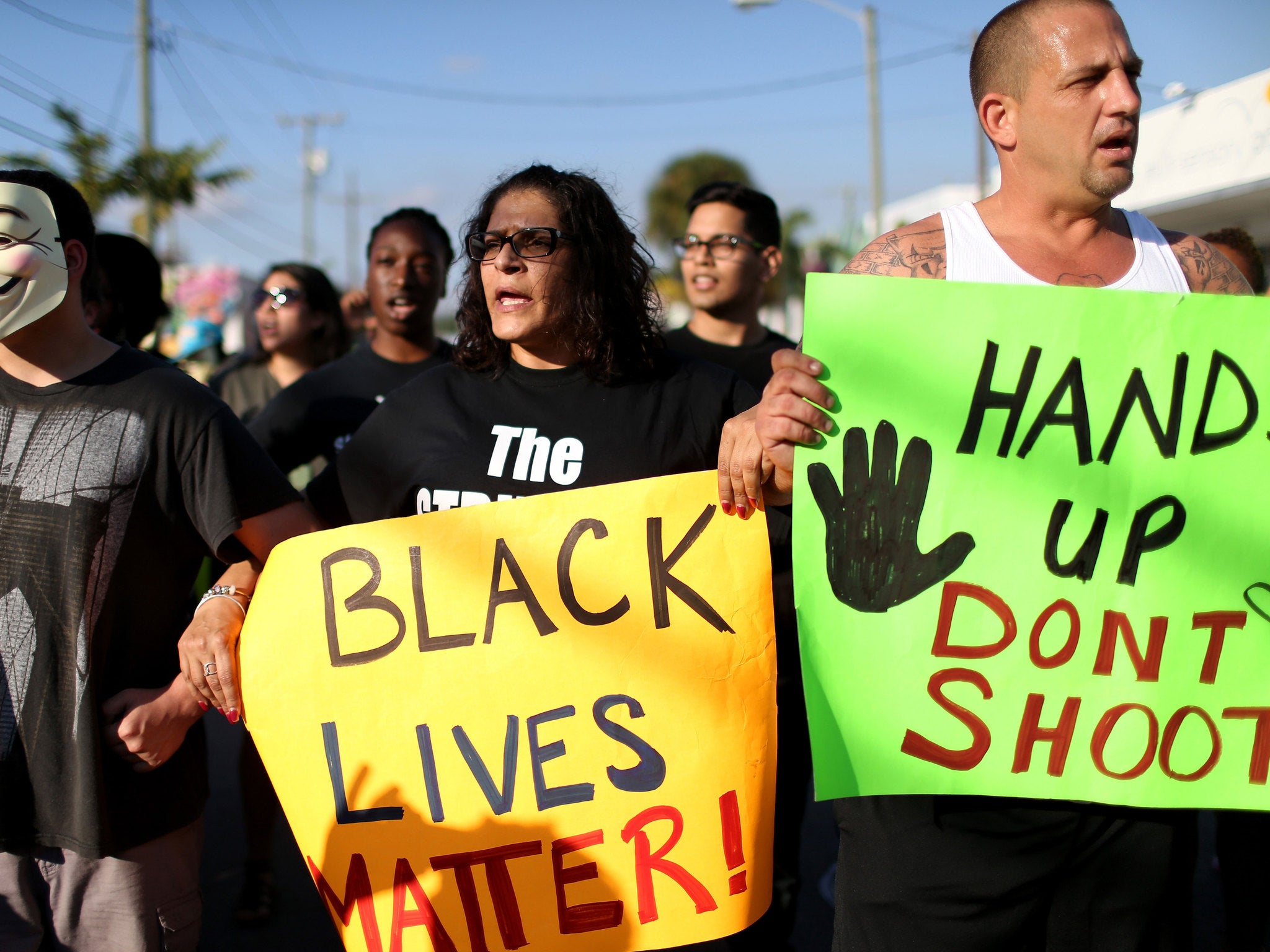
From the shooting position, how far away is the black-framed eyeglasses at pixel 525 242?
2303 mm

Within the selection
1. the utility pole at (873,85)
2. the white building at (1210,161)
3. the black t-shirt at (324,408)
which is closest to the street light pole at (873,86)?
the utility pole at (873,85)

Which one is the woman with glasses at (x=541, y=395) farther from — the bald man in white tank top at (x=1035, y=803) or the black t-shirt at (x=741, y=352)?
the black t-shirt at (x=741, y=352)

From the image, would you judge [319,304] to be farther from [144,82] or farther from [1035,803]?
[144,82]

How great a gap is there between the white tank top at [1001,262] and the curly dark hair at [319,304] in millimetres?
3731

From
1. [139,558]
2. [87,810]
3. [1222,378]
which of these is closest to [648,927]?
[87,810]

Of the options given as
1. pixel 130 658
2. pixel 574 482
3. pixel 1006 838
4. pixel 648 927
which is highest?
pixel 574 482

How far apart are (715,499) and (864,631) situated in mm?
368

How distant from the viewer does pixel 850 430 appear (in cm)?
170

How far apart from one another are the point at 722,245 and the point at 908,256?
2.27 metres

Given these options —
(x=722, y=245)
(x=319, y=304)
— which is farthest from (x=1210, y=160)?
(x=319, y=304)

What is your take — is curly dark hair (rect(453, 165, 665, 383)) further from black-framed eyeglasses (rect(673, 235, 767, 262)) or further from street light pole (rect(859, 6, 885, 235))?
street light pole (rect(859, 6, 885, 235))

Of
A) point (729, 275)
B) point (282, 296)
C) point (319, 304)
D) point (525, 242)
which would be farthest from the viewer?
point (319, 304)

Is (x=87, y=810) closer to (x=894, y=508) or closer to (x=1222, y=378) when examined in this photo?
(x=894, y=508)

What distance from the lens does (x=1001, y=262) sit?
1753mm
